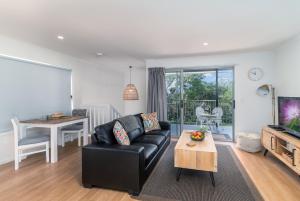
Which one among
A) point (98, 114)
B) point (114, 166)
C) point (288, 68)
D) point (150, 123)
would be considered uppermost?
point (288, 68)

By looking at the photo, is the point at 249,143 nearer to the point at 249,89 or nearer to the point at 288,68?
the point at 249,89

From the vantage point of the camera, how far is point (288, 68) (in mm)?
3758

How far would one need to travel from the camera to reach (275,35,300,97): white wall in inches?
134

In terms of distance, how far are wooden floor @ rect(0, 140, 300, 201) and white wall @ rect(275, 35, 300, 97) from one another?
1.55m

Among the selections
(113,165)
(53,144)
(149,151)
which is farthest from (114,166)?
(53,144)

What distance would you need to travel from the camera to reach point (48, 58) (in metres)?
4.28

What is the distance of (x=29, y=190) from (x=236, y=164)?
342cm

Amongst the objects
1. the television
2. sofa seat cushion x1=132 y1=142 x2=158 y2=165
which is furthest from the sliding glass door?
sofa seat cushion x1=132 y1=142 x2=158 y2=165

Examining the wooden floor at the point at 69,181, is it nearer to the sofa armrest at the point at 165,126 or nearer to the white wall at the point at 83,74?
the white wall at the point at 83,74

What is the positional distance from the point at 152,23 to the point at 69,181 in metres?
2.76

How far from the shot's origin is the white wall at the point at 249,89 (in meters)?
4.53

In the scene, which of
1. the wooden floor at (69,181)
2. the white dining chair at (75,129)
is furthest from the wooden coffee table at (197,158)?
the white dining chair at (75,129)

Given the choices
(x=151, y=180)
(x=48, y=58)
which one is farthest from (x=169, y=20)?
(x=48, y=58)

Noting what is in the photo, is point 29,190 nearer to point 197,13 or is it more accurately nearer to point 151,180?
point 151,180
